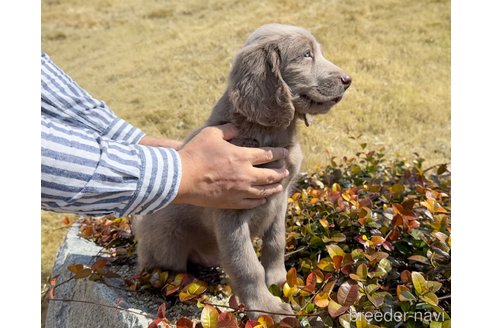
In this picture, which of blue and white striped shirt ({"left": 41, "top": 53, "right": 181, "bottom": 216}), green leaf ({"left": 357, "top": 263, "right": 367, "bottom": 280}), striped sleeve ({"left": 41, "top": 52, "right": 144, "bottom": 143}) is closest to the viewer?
blue and white striped shirt ({"left": 41, "top": 53, "right": 181, "bottom": 216})

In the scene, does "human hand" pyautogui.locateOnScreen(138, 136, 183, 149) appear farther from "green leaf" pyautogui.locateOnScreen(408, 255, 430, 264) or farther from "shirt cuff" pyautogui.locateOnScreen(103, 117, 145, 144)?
"green leaf" pyautogui.locateOnScreen(408, 255, 430, 264)

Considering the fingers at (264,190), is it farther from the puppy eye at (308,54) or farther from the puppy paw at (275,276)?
the puppy eye at (308,54)

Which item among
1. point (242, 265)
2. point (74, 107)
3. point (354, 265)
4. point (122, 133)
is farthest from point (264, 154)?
point (74, 107)

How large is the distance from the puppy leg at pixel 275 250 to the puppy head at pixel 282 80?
465 mm

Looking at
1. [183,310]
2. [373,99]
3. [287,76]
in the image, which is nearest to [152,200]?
[183,310]

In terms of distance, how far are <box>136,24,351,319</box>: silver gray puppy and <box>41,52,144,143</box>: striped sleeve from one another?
0.76 meters

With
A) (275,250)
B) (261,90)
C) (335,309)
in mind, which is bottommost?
(275,250)

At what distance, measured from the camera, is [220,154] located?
1998 mm

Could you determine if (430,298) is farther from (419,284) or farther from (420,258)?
(420,258)

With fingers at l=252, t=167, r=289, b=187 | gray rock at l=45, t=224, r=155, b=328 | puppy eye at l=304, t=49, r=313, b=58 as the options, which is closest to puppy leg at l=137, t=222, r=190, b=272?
gray rock at l=45, t=224, r=155, b=328

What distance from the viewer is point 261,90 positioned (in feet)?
6.93

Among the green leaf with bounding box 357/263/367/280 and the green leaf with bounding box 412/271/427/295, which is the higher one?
the green leaf with bounding box 412/271/427/295

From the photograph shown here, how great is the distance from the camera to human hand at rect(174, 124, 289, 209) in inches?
75.7

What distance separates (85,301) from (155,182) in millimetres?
702
